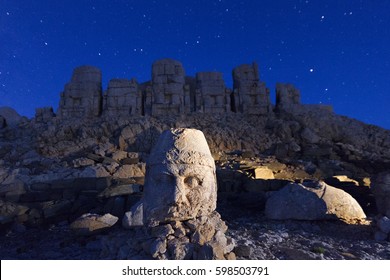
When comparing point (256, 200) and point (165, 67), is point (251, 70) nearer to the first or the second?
point (165, 67)

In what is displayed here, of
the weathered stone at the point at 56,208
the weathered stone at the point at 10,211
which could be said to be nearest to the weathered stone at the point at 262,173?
the weathered stone at the point at 56,208

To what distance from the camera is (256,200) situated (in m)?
8.69

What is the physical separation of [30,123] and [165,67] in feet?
28.3

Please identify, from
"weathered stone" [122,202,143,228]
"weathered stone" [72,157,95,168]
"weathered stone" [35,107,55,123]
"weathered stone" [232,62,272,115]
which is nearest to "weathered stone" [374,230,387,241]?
"weathered stone" [122,202,143,228]

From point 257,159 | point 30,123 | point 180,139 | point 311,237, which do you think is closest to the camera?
point 180,139

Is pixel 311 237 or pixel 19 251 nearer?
pixel 311 237

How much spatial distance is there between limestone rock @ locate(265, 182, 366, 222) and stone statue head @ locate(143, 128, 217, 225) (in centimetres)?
331

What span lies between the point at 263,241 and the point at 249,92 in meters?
14.1

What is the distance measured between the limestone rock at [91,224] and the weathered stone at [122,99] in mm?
10494

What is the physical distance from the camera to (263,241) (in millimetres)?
5562

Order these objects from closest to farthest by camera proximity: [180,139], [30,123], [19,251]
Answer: [180,139], [19,251], [30,123]

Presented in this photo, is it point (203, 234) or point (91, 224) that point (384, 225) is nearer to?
point (203, 234)

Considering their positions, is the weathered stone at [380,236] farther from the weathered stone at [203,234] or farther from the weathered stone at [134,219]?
the weathered stone at [134,219]

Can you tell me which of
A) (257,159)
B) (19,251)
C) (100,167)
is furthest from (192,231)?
(257,159)
